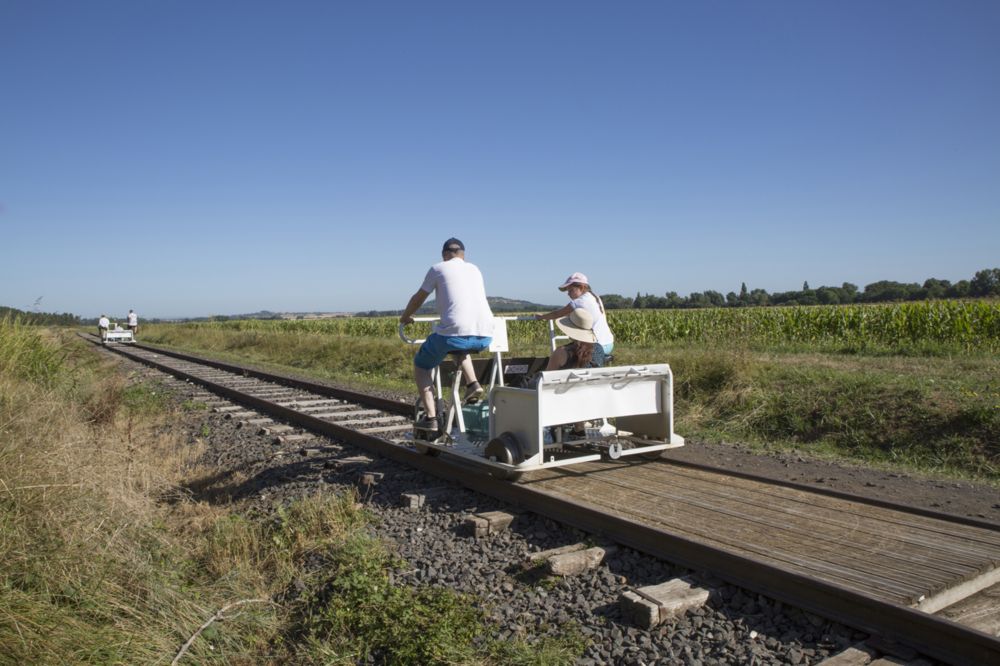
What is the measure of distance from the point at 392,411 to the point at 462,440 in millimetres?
4869

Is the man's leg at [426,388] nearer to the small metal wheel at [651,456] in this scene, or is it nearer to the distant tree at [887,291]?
the small metal wheel at [651,456]

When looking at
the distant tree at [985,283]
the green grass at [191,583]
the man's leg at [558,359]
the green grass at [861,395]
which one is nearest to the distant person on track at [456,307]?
the man's leg at [558,359]

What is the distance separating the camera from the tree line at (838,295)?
40375mm

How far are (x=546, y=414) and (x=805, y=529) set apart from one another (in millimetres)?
2015

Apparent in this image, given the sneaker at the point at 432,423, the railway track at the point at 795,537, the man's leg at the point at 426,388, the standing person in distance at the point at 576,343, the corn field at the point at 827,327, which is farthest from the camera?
the corn field at the point at 827,327

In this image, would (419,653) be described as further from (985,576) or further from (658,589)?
(985,576)

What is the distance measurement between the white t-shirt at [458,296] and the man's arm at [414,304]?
0.22ft

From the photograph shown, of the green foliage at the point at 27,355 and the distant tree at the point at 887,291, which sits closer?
the green foliage at the point at 27,355

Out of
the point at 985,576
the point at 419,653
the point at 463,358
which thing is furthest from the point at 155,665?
the point at 985,576

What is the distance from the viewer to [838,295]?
46156 millimetres

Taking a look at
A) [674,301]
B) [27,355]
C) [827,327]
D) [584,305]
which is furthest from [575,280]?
[674,301]

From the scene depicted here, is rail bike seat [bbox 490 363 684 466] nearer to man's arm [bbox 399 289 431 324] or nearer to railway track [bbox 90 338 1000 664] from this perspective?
railway track [bbox 90 338 1000 664]

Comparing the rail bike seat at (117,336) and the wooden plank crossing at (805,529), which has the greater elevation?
the rail bike seat at (117,336)

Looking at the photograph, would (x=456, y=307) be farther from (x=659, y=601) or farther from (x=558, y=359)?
(x=659, y=601)
